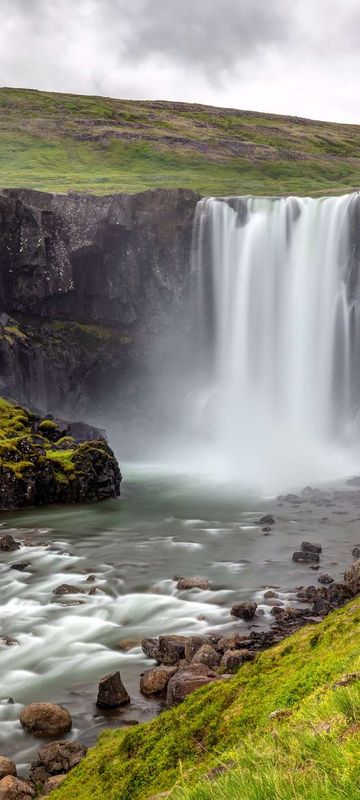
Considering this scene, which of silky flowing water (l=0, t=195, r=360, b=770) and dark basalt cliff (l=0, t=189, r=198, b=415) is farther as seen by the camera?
dark basalt cliff (l=0, t=189, r=198, b=415)

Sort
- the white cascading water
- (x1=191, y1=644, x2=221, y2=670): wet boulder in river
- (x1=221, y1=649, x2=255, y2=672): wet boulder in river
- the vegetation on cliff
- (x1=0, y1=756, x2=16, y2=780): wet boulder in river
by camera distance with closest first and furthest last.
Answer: (x1=0, y1=756, x2=16, y2=780): wet boulder in river
(x1=221, y1=649, x2=255, y2=672): wet boulder in river
(x1=191, y1=644, x2=221, y2=670): wet boulder in river
the vegetation on cliff
the white cascading water

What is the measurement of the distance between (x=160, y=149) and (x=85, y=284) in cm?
9082

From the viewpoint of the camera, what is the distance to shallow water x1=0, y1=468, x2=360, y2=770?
1566 cm

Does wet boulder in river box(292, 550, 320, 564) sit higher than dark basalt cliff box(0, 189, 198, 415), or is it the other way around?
dark basalt cliff box(0, 189, 198, 415)

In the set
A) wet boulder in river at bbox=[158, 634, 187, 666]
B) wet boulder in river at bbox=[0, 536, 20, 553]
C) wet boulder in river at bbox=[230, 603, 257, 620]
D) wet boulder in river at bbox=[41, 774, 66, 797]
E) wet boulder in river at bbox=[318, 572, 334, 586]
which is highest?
wet boulder in river at bbox=[41, 774, 66, 797]

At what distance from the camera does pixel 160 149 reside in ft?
487

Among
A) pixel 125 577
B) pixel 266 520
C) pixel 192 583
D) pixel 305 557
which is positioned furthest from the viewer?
pixel 266 520

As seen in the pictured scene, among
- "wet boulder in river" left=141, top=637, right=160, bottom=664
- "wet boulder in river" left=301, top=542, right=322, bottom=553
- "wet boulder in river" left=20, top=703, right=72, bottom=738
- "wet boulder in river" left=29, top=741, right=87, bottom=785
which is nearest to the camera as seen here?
"wet boulder in river" left=29, top=741, right=87, bottom=785

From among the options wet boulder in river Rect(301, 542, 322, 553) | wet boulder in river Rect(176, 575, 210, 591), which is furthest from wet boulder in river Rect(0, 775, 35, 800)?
wet boulder in river Rect(301, 542, 322, 553)

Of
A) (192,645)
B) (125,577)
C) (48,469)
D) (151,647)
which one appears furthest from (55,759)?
(48,469)

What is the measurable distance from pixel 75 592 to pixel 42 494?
61.8ft

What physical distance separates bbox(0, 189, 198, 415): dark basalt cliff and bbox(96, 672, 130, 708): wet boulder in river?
5129 cm

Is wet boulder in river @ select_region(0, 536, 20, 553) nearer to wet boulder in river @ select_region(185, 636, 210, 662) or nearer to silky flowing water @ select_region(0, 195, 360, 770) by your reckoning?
silky flowing water @ select_region(0, 195, 360, 770)

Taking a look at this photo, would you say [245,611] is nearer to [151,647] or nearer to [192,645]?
[151,647]
